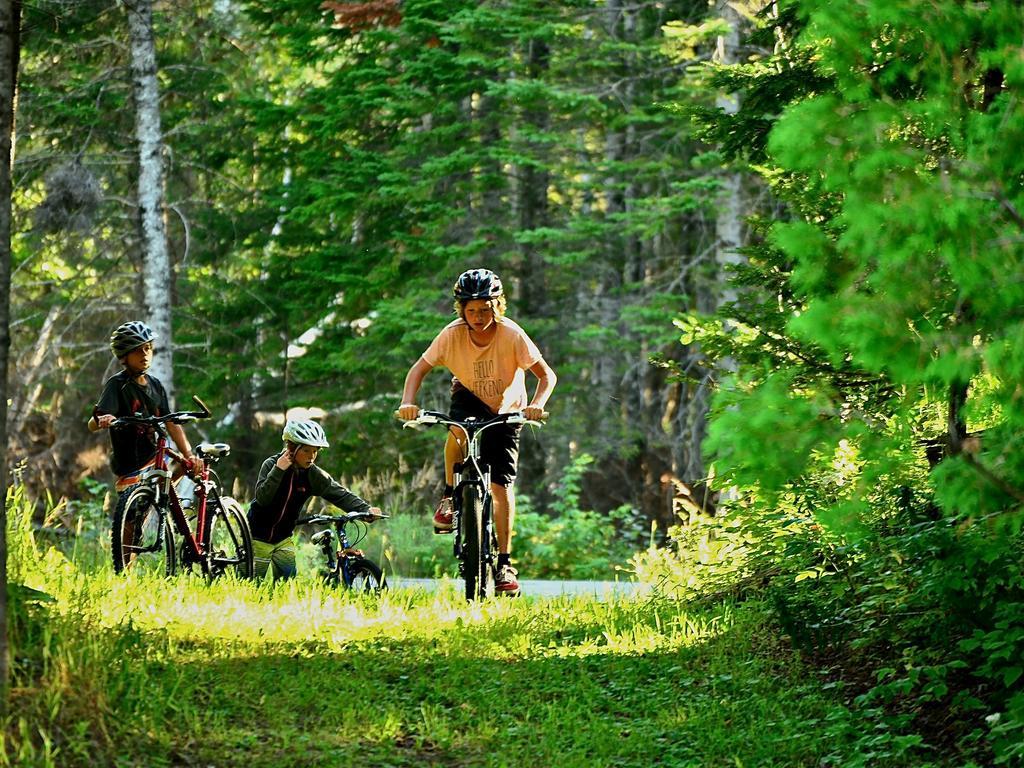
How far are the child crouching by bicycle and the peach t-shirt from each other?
101cm

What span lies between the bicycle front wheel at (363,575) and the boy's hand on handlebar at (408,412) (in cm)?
121

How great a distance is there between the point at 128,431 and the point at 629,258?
1712 centimetres

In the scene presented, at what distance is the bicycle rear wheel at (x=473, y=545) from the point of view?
915 centimetres

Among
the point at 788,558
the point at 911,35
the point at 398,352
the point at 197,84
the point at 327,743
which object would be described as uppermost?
the point at 197,84

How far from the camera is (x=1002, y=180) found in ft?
16.6

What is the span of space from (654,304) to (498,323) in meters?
12.0

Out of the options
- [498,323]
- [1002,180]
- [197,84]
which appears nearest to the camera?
[1002,180]

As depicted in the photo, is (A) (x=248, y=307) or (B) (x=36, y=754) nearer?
(B) (x=36, y=754)

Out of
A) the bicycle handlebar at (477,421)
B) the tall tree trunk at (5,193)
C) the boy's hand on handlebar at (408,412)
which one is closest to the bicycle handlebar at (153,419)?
the boy's hand on handlebar at (408,412)

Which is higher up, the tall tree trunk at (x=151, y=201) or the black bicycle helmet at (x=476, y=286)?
the tall tree trunk at (x=151, y=201)

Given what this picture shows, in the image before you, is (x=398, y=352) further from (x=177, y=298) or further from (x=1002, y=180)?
(x=1002, y=180)

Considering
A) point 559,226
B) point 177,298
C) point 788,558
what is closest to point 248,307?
point 177,298

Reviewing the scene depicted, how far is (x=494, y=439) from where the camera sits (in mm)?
9664

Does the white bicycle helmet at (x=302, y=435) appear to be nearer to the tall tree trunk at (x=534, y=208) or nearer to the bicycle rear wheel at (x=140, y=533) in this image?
the bicycle rear wheel at (x=140, y=533)
